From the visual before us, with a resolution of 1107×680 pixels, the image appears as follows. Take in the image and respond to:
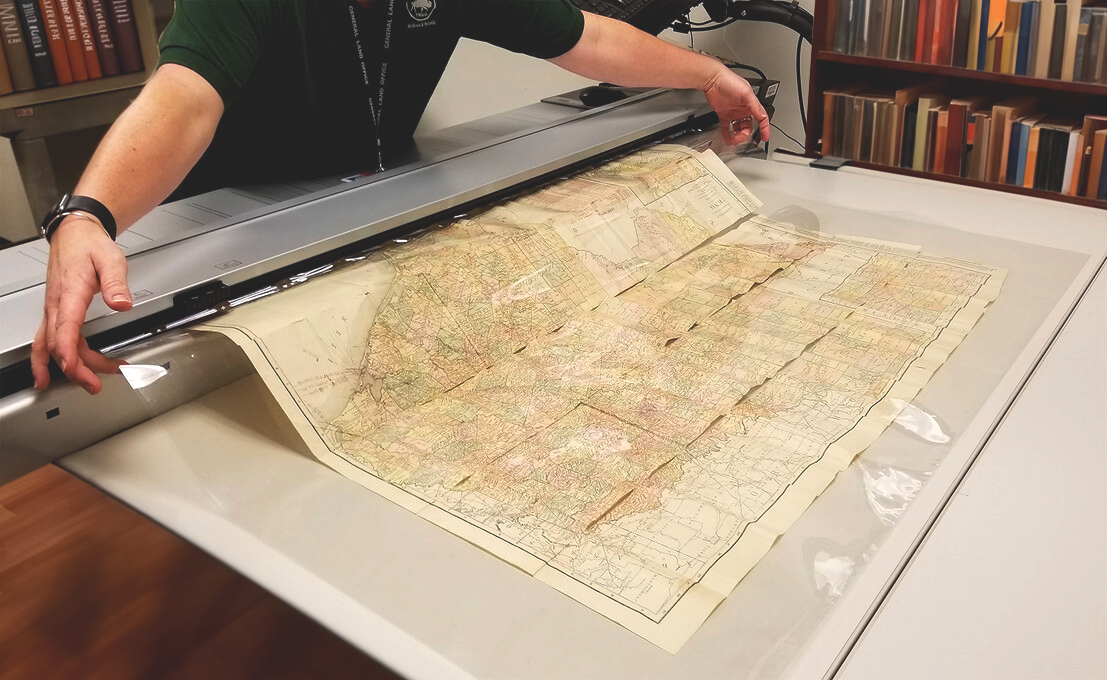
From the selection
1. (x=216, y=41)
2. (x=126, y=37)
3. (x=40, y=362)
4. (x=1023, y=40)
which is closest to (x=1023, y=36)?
(x=1023, y=40)

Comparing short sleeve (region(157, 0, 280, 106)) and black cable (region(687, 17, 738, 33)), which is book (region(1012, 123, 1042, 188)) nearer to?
black cable (region(687, 17, 738, 33))

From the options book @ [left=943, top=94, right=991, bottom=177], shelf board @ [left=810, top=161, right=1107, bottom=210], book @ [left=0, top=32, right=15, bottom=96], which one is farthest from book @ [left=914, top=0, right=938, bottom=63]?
book @ [left=0, top=32, right=15, bottom=96]

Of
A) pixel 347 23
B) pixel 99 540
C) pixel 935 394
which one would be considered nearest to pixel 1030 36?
pixel 935 394

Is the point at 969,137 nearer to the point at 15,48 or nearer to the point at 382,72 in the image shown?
the point at 382,72

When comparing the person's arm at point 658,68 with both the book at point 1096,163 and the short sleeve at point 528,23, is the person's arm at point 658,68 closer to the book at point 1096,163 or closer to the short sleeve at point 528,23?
the short sleeve at point 528,23

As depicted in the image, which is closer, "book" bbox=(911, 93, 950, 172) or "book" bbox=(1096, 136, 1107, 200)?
"book" bbox=(1096, 136, 1107, 200)
